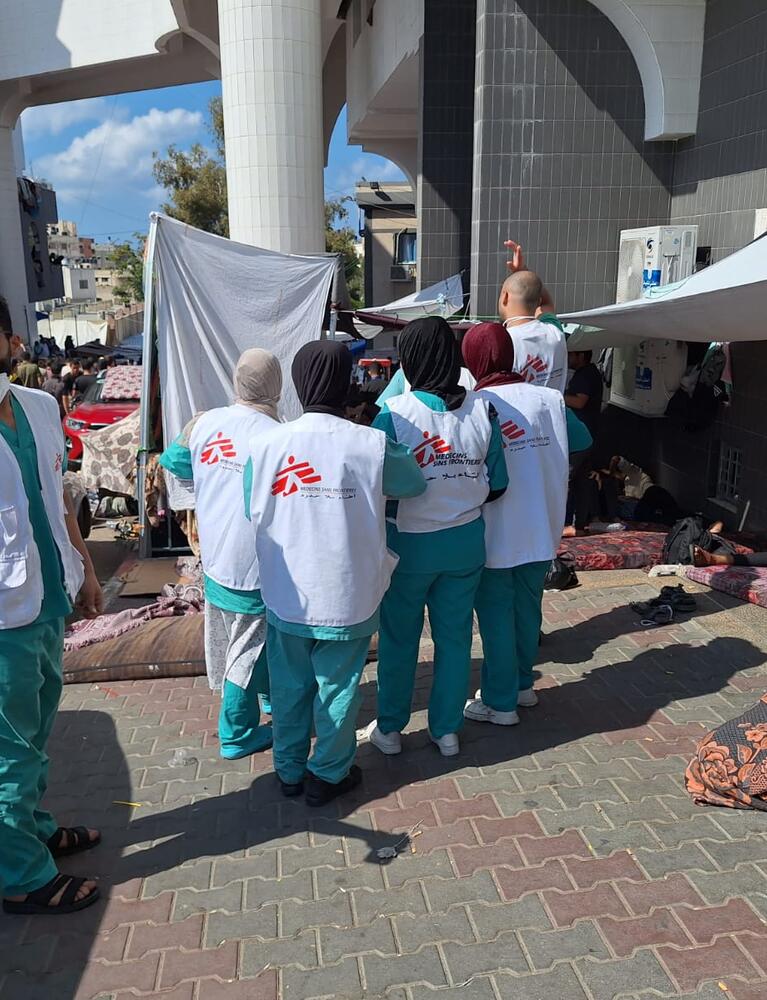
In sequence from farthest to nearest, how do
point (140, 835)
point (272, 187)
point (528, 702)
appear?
1. point (272, 187)
2. point (528, 702)
3. point (140, 835)

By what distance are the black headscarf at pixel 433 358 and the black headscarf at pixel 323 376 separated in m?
0.32

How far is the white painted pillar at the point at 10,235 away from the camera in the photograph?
28.1 meters

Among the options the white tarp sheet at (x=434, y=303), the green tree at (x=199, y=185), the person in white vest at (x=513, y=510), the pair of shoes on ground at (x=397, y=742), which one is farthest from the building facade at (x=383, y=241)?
the pair of shoes on ground at (x=397, y=742)

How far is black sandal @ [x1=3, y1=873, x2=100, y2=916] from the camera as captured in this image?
2.81 m

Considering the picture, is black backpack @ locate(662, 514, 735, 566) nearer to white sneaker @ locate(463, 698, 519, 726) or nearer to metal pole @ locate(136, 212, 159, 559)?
white sneaker @ locate(463, 698, 519, 726)

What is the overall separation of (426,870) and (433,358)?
1900 mm

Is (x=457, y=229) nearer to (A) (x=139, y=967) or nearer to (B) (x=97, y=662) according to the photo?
(B) (x=97, y=662)

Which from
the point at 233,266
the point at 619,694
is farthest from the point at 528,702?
the point at 233,266

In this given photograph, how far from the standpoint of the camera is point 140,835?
3.27 m

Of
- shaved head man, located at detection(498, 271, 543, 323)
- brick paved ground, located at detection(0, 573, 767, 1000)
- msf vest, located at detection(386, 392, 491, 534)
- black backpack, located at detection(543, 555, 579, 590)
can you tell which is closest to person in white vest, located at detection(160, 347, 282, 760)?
brick paved ground, located at detection(0, 573, 767, 1000)

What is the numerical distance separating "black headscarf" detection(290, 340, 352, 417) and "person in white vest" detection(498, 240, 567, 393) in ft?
5.39

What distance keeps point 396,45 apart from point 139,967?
12782mm

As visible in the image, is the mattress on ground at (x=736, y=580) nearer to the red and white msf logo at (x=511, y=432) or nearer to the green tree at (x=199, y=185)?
the red and white msf logo at (x=511, y=432)

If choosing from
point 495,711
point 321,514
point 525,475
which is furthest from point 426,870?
point 525,475
